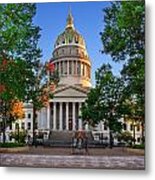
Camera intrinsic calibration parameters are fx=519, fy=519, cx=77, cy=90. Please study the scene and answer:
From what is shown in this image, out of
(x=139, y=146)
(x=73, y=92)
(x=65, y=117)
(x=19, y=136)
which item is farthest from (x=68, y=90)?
(x=139, y=146)

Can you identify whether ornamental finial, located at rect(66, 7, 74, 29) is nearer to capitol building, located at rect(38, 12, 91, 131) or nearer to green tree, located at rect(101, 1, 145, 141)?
capitol building, located at rect(38, 12, 91, 131)

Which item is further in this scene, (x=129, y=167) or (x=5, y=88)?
(x=5, y=88)

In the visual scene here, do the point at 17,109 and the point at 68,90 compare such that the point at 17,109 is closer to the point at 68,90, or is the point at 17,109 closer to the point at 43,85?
the point at 43,85

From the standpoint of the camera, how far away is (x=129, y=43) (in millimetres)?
2936

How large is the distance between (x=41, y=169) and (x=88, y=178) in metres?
0.28

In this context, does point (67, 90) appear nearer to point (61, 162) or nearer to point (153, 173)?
point (61, 162)

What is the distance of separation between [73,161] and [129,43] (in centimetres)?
74

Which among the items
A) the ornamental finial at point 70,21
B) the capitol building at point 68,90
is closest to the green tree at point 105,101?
the capitol building at point 68,90

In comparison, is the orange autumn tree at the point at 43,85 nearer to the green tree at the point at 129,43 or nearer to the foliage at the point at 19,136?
the foliage at the point at 19,136

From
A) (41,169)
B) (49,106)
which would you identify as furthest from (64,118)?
(41,169)

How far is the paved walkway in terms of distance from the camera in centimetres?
285

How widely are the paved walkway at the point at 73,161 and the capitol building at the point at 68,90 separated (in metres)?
0.12

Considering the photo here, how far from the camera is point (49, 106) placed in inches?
118

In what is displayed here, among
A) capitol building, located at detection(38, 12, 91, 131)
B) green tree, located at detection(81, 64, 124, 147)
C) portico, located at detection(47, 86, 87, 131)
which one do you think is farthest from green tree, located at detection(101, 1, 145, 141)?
portico, located at detection(47, 86, 87, 131)
